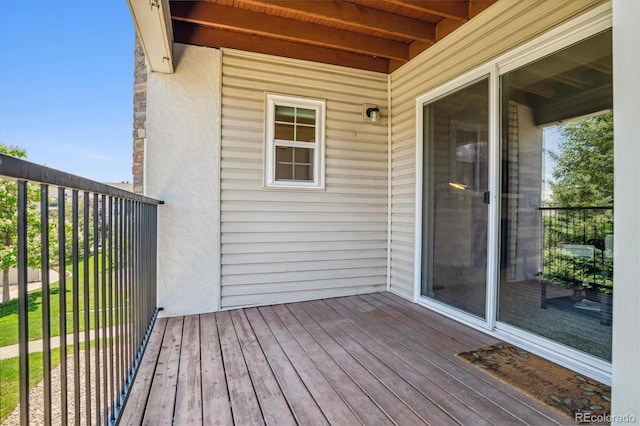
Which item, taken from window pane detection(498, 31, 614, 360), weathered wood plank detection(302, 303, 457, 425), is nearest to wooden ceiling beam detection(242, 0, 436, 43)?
window pane detection(498, 31, 614, 360)

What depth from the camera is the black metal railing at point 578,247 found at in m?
2.05

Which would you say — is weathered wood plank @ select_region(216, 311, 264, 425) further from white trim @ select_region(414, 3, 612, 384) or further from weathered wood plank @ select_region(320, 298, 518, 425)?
white trim @ select_region(414, 3, 612, 384)

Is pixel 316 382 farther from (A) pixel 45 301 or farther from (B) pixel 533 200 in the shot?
(B) pixel 533 200

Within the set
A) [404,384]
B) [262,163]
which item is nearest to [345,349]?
[404,384]

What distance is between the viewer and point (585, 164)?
6.97 feet

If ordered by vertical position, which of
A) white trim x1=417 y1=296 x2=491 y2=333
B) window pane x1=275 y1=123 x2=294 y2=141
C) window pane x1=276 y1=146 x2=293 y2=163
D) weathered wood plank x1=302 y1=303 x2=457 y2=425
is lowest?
weathered wood plank x1=302 y1=303 x2=457 y2=425

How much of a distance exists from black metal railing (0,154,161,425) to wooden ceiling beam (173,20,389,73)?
6.74ft

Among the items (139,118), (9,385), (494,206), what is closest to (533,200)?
(494,206)

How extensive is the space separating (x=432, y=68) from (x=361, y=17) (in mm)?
933

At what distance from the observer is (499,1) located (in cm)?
268

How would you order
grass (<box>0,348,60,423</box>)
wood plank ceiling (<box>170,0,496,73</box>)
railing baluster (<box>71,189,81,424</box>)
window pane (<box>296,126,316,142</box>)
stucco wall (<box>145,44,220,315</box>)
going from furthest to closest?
window pane (<box>296,126,316,142</box>), stucco wall (<box>145,44,220,315</box>), wood plank ceiling (<box>170,0,496,73</box>), railing baluster (<box>71,189,81,424</box>), grass (<box>0,348,60,423</box>)

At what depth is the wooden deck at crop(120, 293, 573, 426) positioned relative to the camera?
169 centimetres

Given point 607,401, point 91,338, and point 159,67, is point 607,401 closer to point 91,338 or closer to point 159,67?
Answer: point 91,338

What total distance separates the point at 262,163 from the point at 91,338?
2475 millimetres
